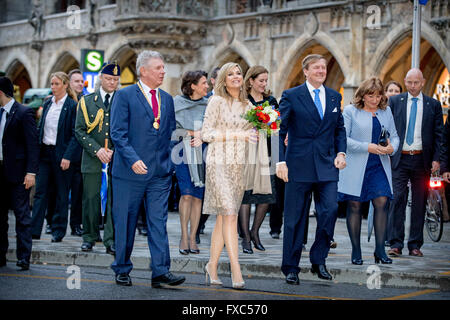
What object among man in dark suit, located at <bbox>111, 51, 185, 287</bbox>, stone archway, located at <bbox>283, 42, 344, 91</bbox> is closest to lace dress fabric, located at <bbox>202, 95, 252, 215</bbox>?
man in dark suit, located at <bbox>111, 51, 185, 287</bbox>

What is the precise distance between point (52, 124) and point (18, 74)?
1037 inches

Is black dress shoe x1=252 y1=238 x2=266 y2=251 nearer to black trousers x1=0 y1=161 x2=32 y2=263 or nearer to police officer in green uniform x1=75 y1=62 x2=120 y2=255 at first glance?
police officer in green uniform x1=75 y1=62 x2=120 y2=255

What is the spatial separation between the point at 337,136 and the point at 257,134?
2.82ft

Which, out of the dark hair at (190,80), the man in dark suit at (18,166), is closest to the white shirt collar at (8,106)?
the man in dark suit at (18,166)

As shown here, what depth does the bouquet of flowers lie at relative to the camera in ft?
25.4

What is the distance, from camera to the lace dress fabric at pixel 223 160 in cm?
780

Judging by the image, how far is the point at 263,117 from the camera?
7746 millimetres

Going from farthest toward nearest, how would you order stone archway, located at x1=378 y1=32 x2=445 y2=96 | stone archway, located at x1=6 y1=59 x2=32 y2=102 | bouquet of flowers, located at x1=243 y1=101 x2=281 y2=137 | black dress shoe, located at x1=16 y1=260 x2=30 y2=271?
stone archway, located at x1=6 y1=59 x2=32 y2=102
stone archway, located at x1=378 y1=32 x2=445 y2=96
black dress shoe, located at x1=16 y1=260 x2=30 y2=271
bouquet of flowers, located at x1=243 y1=101 x2=281 y2=137

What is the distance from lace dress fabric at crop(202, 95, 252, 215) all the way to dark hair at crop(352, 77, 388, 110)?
194 cm

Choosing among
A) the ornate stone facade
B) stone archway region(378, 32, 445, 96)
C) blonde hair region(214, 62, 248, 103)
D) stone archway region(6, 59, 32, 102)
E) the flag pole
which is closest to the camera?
blonde hair region(214, 62, 248, 103)

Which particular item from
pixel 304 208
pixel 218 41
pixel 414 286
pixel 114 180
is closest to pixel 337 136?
pixel 304 208

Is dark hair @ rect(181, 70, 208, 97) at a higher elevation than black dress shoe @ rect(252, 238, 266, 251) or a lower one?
higher

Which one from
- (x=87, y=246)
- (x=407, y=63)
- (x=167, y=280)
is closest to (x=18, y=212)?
(x=87, y=246)

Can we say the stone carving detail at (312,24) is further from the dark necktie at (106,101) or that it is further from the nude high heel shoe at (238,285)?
the nude high heel shoe at (238,285)
